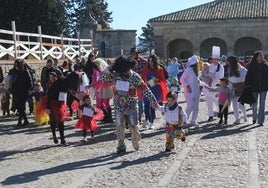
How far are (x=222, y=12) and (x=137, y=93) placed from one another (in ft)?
148

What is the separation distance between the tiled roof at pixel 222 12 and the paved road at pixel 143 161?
1688 inches

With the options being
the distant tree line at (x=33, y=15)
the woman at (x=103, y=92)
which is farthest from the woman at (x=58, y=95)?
the distant tree line at (x=33, y=15)

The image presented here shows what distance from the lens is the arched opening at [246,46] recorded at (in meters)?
53.8

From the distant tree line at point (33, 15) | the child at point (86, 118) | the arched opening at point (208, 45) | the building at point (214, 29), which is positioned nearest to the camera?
the child at point (86, 118)

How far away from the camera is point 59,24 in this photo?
3628 centimetres

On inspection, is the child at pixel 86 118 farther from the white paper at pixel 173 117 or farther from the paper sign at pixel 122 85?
the white paper at pixel 173 117

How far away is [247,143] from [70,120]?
5603 millimetres

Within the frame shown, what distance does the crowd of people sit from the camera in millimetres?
8492

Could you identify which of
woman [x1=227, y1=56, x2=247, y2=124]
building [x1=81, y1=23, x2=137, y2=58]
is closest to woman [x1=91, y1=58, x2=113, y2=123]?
woman [x1=227, y1=56, x2=247, y2=124]

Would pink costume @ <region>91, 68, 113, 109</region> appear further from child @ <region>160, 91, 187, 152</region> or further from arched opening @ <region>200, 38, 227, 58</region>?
arched opening @ <region>200, 38, 227, 58</region>

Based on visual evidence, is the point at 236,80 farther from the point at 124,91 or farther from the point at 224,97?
the point at 124,91

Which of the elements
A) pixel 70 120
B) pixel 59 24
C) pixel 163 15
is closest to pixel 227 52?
pixel 163 15

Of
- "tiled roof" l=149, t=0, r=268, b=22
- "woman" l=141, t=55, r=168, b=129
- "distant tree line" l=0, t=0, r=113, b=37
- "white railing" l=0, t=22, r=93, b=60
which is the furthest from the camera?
"tiled roof" l=149, t=0, r=268, b=22

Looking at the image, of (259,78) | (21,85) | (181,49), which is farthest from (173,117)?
(181,49)
